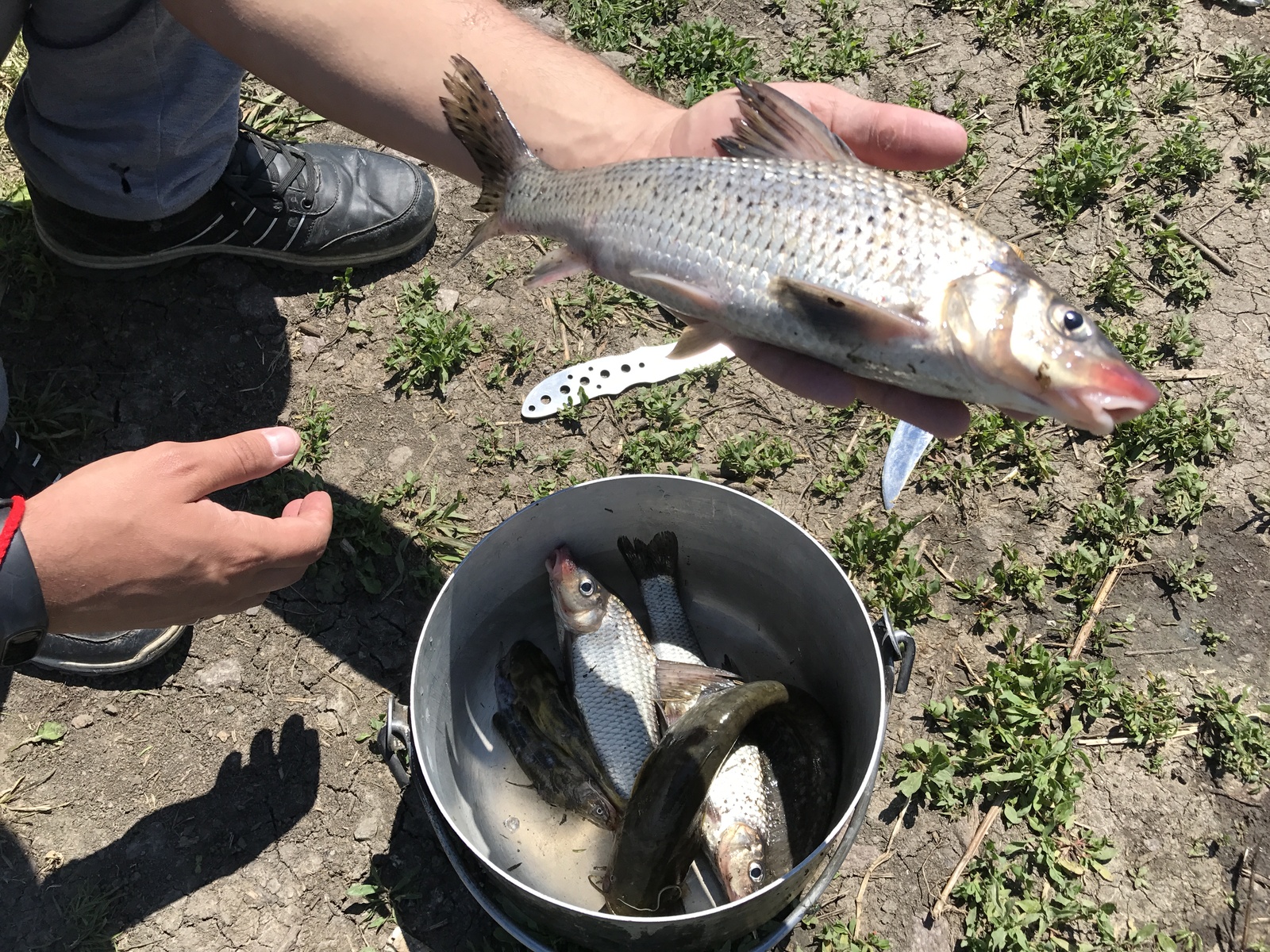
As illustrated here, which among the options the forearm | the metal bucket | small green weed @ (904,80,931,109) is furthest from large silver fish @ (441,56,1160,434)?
small green weed @ (904,80,931,109)

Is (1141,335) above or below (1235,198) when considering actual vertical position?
below

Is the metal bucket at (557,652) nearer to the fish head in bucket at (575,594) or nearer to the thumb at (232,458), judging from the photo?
the fish head in bucket at (575,594)

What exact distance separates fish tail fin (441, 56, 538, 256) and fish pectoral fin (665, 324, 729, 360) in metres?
0.70

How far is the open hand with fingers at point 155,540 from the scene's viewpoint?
2.09 m

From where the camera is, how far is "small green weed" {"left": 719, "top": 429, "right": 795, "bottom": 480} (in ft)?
12.2

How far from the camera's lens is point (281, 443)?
2490 millimetres

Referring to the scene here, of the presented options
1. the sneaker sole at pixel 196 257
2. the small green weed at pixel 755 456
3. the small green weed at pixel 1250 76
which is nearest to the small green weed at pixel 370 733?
the small green weed at pixel 755 456

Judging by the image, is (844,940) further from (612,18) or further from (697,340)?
(612,18)

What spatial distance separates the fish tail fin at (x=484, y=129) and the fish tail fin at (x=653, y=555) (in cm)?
122

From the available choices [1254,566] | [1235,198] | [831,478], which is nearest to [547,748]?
[831,478]

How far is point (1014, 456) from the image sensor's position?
3744 millimetres

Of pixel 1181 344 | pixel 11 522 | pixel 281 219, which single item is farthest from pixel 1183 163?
pixel 11 522

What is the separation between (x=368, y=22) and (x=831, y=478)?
235 centimetres

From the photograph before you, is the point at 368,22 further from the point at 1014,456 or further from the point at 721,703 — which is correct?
the point at 1014,456
